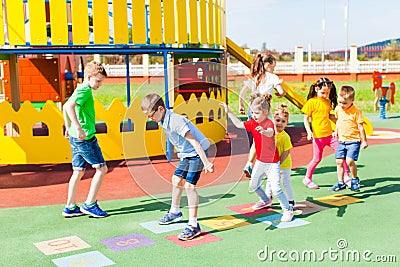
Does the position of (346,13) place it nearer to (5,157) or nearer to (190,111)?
(190,111)

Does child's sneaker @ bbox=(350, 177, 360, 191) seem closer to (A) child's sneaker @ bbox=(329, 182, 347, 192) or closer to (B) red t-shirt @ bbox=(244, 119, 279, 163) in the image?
(A) child's sneaker @ bbox=(329, 182, 347, 192)

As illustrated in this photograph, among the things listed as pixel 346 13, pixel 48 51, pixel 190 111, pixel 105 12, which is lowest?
pixel 190 111

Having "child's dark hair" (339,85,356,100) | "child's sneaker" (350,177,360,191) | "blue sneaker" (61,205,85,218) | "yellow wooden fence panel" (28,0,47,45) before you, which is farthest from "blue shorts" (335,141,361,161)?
"yellow wooden fence panel" (28,0,47,45)

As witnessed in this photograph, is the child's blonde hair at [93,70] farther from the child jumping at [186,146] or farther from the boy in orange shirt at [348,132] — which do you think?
the boy in orange shirt at [348,132]

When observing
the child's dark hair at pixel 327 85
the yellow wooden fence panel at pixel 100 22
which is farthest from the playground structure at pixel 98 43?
the child's dark hair at pixel 327 85

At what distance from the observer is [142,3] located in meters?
8.98

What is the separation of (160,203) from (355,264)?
2842 millimetres

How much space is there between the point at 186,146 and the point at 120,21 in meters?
4.56

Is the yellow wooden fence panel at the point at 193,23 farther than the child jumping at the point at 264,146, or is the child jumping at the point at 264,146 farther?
the yellow wooden fence panel at the point at 193,23

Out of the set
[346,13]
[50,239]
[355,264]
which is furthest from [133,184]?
[346,13]

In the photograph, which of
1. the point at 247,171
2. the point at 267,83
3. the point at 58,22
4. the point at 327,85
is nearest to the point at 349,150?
the point at 327,85

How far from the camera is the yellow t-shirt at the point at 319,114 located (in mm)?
6969

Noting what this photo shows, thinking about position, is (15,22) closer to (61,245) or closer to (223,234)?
(61,245)

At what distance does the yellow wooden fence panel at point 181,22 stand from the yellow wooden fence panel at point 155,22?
17.2 inches
